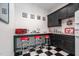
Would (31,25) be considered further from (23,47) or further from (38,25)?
(23,47)

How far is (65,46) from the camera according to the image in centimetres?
301

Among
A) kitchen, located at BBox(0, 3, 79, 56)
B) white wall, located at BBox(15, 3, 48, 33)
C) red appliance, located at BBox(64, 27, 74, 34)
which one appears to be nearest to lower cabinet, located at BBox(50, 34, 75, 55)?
kitchen, located at BBox(0, 3, 79, 56)

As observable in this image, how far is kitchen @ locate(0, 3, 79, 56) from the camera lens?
9.12ft

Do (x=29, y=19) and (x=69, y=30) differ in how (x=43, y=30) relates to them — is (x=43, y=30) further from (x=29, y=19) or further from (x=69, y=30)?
(x=69, y=30)

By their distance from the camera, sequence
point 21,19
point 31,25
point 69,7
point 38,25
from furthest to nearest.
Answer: point 38,25
point 31,25
point 21,19
point 69,7

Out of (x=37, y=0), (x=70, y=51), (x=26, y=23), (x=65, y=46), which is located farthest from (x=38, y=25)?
(x=37, y=0)

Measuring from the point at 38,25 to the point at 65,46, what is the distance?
2134 millimetres

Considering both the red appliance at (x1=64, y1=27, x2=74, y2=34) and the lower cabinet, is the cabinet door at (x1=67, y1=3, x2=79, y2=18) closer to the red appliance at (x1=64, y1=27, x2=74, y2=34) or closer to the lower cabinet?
the red appliance at (x1=64, y1=27, x2=74, y2=34)

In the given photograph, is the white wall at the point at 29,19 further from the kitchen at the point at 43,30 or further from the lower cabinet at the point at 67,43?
the lower cabinet at the point at 67,43

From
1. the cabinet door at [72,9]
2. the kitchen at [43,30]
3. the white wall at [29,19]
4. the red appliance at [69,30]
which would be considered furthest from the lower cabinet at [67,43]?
the white wall at [29,19]

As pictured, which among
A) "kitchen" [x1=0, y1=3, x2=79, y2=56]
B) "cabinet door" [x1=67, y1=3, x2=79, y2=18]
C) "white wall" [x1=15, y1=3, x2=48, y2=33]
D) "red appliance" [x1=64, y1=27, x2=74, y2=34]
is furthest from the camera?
"white wall" [x1=15, y1=3, x2=48, y2=33]

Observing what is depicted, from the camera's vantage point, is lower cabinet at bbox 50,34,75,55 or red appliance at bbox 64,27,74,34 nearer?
lower cabinet at bbox 50,34,75,55

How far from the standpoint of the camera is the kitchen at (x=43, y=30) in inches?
109

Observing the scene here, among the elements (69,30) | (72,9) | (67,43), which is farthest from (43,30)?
(72,9)
